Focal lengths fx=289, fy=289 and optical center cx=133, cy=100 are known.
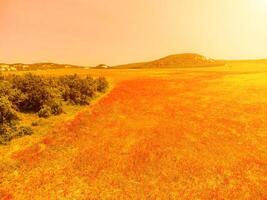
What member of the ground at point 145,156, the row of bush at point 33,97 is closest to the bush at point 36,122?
the row of bush at point 33,97

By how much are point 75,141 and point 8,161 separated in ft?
12.3

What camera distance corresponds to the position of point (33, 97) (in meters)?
21.2

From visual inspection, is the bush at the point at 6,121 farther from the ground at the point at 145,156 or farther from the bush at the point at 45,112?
the bush at the point at 45,112

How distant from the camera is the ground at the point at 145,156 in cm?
1073

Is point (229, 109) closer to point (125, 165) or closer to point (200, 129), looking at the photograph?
point (200, 129)

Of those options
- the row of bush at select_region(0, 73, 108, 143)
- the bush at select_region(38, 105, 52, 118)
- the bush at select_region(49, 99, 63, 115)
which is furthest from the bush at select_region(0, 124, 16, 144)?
the bush at select_region(49, 99, 63, 115)

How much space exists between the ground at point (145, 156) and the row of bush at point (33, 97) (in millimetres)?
1525

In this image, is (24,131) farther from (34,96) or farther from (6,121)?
(34,96)

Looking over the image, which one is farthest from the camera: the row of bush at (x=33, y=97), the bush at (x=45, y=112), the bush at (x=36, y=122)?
the bush at (x=45, y=112)

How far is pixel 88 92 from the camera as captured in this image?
2594cm

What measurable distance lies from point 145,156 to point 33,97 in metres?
11.2

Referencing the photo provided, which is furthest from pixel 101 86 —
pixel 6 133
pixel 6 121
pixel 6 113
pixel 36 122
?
pixel 6 133

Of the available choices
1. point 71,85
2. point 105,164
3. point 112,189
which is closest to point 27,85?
point 71,85

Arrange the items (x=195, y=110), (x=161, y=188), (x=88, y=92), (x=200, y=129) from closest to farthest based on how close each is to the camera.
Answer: (x=161, y=188) → (x=200, y=129) → (x=195, y=110) → (x=88, y=92)
